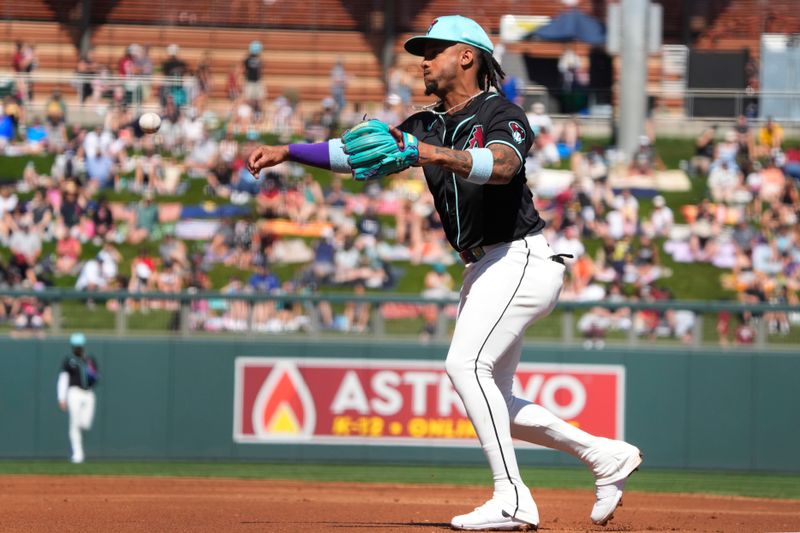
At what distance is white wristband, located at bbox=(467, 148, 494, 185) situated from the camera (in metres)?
4.84

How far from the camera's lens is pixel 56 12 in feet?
70.6

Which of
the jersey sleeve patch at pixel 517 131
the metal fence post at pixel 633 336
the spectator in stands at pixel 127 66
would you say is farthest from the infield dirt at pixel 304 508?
the spectator in stands at pixel 127 66

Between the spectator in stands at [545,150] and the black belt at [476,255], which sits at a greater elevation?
the spectator in stands at [545,150]

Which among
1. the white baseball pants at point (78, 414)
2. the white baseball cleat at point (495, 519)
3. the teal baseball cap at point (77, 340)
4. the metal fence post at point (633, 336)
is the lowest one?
the white baseball pants at point (78, 414)

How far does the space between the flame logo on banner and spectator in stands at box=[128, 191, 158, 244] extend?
324cm

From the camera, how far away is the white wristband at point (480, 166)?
484 centimetres

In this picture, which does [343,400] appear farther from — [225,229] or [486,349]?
[486,349]

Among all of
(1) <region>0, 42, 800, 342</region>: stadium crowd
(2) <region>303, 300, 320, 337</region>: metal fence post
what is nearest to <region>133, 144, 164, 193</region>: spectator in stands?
(1) <region>0, 42, 800, 342</region>: stadium crowd

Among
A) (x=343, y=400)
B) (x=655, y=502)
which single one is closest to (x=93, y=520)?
(x=655, y=502)

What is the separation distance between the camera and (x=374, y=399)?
1342cm

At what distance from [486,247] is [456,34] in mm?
895

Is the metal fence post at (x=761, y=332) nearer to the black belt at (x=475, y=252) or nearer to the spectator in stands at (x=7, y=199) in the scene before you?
the black belt at (x=475, y=252)

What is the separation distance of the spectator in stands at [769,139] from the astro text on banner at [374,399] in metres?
6.25

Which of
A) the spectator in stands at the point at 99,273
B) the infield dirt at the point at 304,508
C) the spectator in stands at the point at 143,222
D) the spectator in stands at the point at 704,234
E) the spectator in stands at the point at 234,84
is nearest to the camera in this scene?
the infield dirt at the point at 304,508
